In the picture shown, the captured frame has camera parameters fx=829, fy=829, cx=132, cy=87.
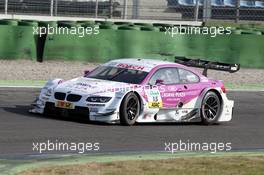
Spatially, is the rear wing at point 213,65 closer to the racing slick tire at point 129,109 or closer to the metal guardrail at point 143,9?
the racing slick tire at point 129,109

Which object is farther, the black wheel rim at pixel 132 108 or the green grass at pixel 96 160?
the black wheel rim at pixel 132 108

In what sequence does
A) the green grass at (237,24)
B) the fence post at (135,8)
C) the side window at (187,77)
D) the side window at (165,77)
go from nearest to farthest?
1. the side window at (165,77)
2. the side window at (187,77)
3. the fence post at (135,8)
4. the green grass at (237,24)

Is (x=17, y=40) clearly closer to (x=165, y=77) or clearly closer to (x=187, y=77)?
(x=187, y=77)

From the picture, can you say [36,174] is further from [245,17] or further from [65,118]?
[245,17]

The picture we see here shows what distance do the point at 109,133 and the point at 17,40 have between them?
401 inches

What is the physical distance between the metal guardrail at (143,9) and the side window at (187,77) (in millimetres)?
14124

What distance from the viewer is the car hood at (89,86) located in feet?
47.0

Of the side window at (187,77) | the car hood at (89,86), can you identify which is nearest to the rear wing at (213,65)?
the side window at (187,77)

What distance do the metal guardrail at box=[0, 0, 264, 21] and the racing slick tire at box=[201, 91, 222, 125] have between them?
47.2 feet

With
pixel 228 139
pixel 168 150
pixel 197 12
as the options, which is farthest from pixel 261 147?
pixel 197 12

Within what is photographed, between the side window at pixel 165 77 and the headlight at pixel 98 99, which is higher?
the side window at pixel 165 77

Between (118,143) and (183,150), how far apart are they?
3.21 feet

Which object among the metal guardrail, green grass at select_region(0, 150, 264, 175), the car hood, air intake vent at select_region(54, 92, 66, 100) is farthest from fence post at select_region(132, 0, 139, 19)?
green grass at select_region(0, 150, 264, 175)

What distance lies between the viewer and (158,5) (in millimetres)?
32312
